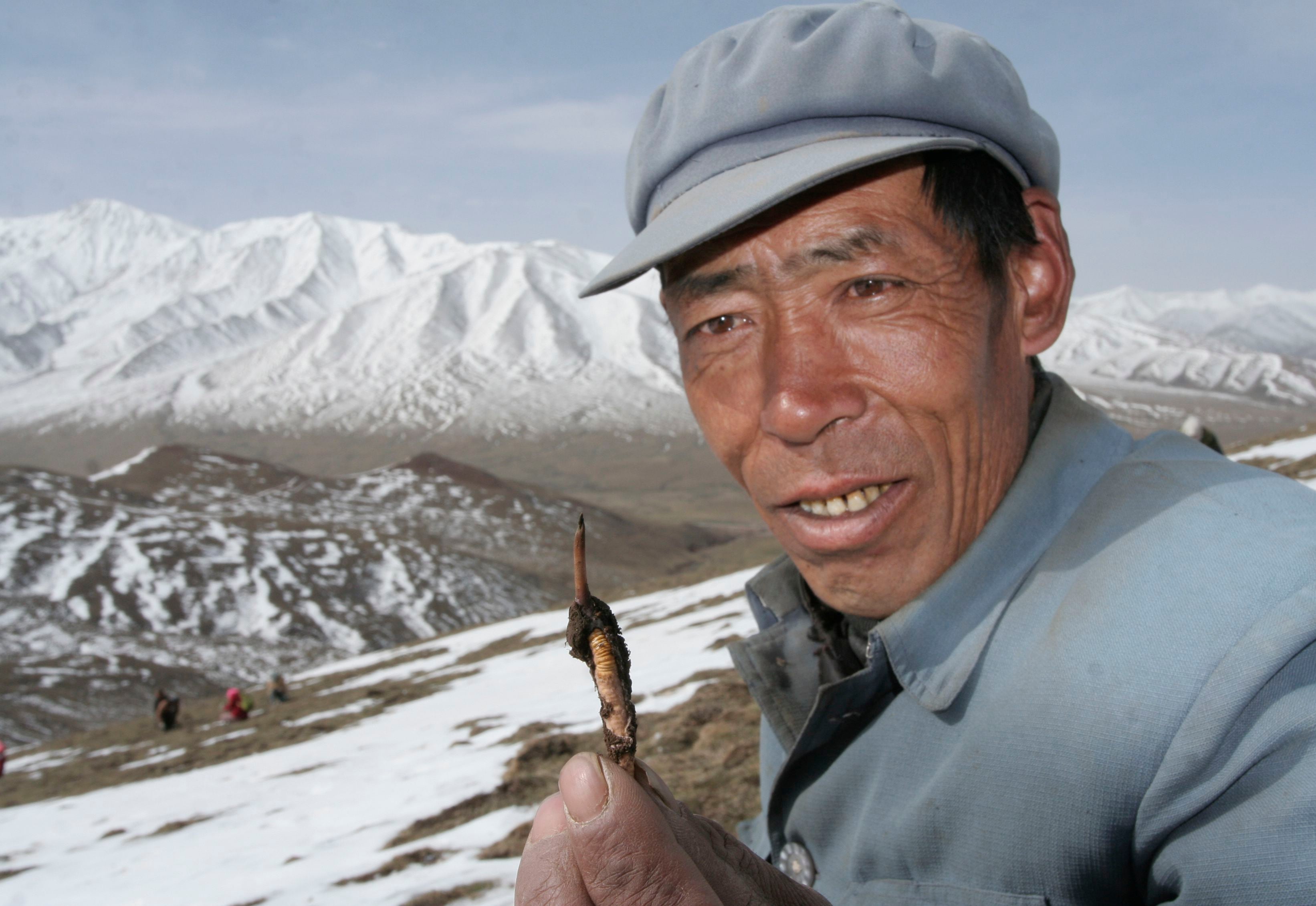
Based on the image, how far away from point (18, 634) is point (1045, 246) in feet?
148

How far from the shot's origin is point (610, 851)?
1132 millimetres

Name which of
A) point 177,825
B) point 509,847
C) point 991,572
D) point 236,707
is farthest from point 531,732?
point 236,707

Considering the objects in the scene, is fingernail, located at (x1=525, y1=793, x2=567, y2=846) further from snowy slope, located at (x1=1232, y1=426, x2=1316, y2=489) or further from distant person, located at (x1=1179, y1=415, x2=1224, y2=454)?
snowy slope, located at (x1=1232, y1=426, x2=1316, y2=489)

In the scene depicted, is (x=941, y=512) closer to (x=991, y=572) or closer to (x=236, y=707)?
(x=991, y=572)

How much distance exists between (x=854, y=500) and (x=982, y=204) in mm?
639

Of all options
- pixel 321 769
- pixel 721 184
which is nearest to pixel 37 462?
pixel 321 769

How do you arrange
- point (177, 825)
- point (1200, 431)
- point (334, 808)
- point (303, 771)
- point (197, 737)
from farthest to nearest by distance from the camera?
point (197, 737) < point (303, 771) < point (1200, 431) < point (177, 825) < point (334, 808)

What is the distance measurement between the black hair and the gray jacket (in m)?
0.37

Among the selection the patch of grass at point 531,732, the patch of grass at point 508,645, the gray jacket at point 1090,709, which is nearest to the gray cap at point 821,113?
the gray jacket at point 1090,709

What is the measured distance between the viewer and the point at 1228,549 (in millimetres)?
1332

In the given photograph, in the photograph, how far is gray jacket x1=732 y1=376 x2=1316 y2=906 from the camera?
1176 mm

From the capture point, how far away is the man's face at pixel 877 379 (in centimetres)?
166

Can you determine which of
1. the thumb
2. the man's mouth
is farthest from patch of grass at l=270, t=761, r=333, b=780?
the thumb

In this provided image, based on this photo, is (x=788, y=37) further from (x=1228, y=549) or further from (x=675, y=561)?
(x=675, y=561)
